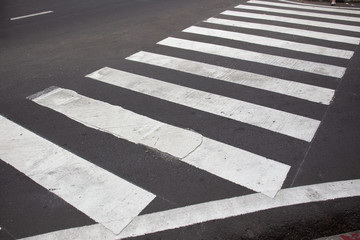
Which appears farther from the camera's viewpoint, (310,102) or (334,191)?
(310,102)

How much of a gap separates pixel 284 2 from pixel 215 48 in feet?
20.7

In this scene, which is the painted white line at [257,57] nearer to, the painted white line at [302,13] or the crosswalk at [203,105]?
the crosswalk at [203,105]

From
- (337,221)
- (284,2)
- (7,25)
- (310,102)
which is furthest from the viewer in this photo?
(284,2)

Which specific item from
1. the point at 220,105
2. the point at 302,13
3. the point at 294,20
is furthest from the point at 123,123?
the point at 302,13

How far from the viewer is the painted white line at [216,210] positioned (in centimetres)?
313

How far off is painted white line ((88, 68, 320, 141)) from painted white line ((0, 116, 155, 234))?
201 centimetres

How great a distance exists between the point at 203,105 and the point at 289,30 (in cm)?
502

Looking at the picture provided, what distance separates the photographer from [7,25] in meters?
10.0

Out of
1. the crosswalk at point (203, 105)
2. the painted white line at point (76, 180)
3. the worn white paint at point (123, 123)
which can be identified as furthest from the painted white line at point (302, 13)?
the painted white line at point (76, 180)

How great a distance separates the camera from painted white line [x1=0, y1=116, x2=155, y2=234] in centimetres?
338

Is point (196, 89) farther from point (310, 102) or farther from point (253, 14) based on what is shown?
point (253, 14)

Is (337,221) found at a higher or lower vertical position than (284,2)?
lower

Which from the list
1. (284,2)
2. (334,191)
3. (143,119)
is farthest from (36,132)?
(284,2)

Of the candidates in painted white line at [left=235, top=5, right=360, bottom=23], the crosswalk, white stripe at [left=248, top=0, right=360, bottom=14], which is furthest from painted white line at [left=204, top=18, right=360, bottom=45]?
white stripe at [left=248, top=0, right=360, bottom=14]
